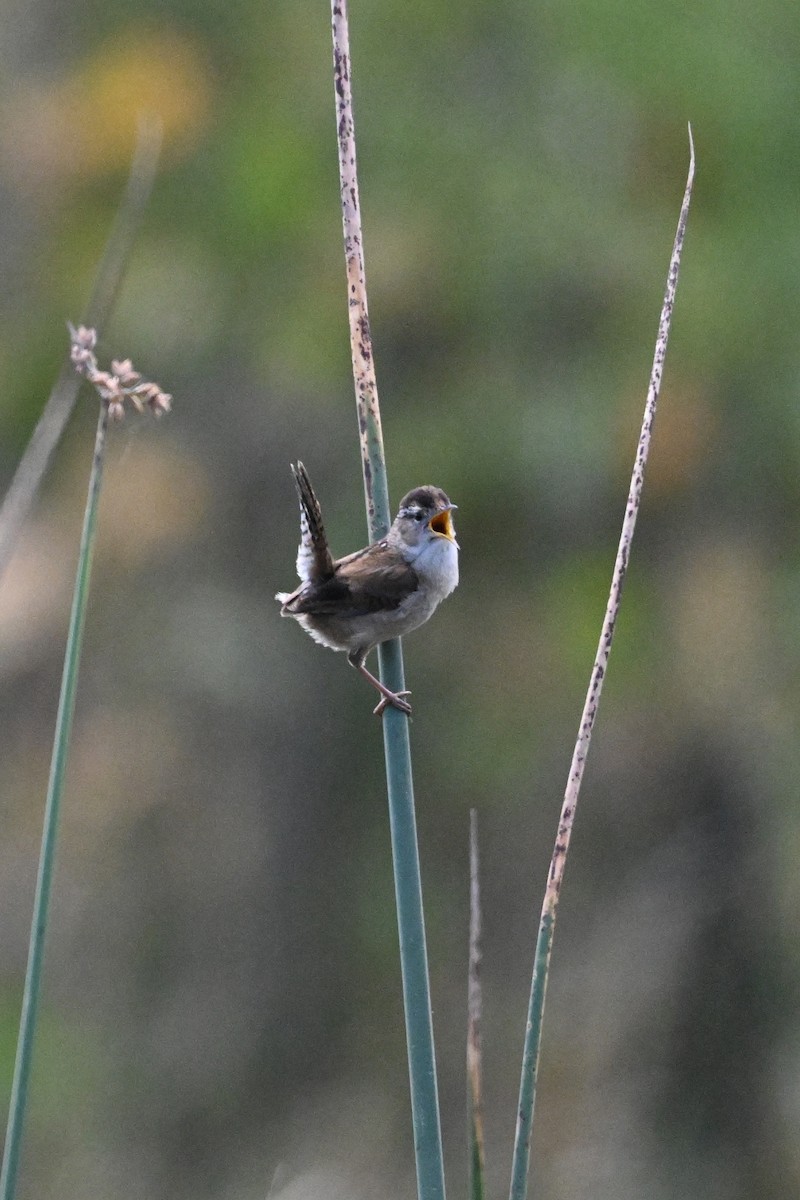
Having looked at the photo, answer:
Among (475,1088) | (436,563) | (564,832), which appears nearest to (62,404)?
(564,832)

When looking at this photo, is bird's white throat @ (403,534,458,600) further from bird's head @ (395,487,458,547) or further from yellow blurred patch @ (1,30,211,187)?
yellow blurred patch @ (1,30,211,187)

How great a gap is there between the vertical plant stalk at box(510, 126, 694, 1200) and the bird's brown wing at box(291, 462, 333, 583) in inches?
44.5

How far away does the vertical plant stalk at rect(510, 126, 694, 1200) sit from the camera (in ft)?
4.61

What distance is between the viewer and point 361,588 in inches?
118

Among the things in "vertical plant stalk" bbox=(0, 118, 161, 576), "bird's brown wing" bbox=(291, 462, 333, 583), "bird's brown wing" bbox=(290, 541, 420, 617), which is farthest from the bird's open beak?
"vertical plant stalk" bbox=(0, 118, 161, 576)

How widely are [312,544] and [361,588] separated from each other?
0.17m

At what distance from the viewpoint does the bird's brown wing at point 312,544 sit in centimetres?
280

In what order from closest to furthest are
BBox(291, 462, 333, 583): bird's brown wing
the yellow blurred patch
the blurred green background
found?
BBox(291, 462, 333, 583): bird's brown wing < the blurred green background < the yellow blurred patch

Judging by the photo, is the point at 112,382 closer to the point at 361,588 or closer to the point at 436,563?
the point at 361,588

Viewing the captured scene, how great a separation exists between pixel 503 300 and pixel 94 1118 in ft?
20.0

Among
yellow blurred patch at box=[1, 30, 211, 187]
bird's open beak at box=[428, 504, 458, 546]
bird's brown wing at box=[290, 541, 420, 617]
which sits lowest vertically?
bird's brown wing at box=[290, 541, 420, 617]

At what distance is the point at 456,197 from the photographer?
32.8 ft

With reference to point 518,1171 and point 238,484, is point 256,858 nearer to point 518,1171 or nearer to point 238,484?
point 238,484

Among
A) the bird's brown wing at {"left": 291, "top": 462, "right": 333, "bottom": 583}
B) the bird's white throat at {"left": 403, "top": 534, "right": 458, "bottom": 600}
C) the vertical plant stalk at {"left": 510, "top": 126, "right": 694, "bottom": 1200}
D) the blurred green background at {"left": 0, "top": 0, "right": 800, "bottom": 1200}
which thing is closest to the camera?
the vertical plant stalk at {"left": 510, "top": 126, "right": 694, "bottom": 1200}
